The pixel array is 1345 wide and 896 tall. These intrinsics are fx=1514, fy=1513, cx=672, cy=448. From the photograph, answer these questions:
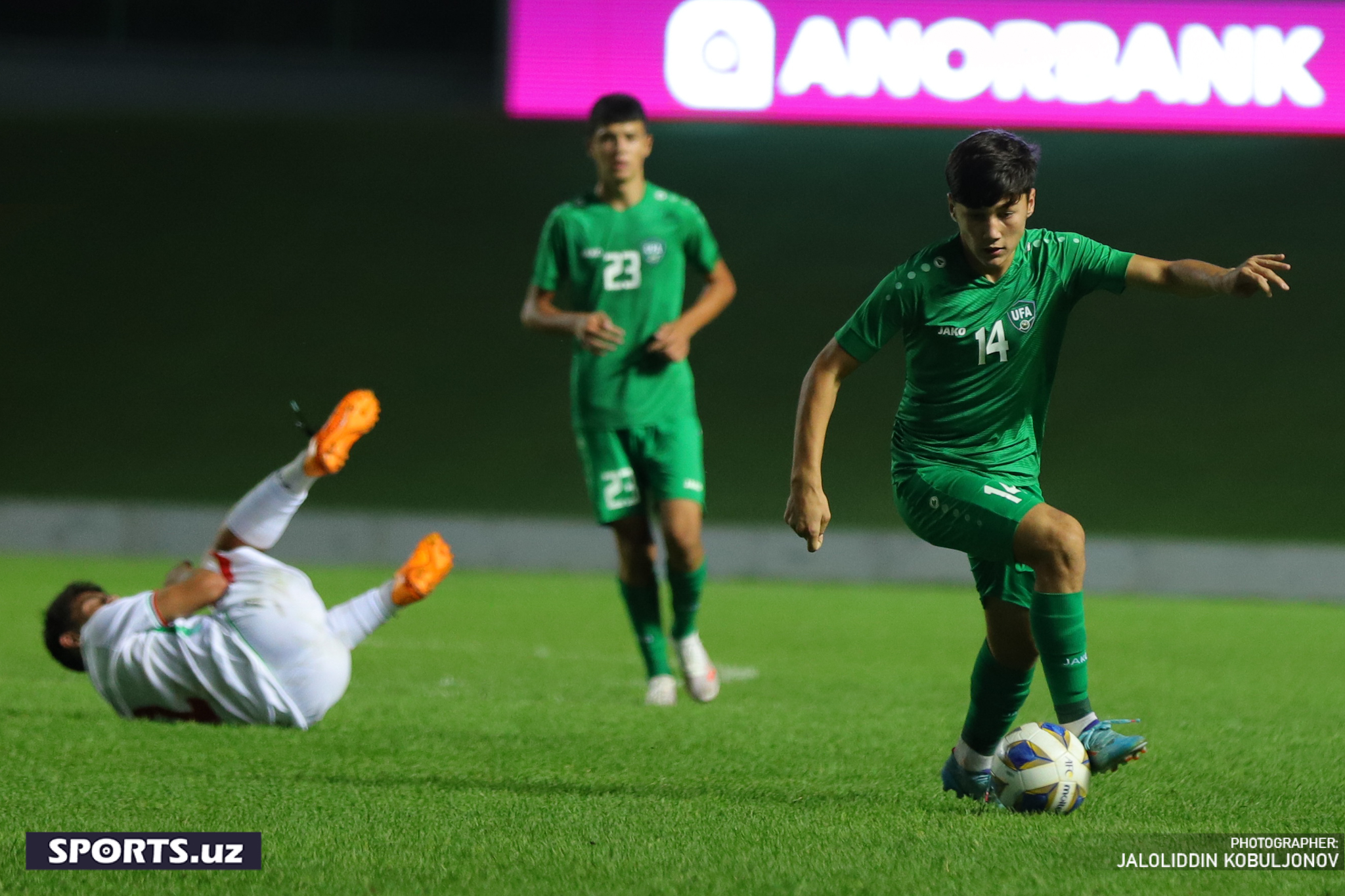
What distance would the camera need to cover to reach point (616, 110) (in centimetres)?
561

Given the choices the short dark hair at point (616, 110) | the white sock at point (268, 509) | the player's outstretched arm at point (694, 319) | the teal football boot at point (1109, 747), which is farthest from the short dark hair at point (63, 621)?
the teal football boot at point (1109, 747)

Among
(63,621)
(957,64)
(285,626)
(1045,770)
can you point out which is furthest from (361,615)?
(957,64)

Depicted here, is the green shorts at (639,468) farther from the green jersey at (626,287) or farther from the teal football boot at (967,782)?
the teal football boot at (967,782)

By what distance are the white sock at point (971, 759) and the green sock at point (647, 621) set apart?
7.06 feet

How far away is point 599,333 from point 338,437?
3.46 feet

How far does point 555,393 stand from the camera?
14.5m

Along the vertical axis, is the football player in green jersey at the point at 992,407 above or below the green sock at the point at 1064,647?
above

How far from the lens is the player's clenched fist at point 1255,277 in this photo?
10.3 feet

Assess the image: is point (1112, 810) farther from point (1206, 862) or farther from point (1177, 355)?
point (1177, 355)

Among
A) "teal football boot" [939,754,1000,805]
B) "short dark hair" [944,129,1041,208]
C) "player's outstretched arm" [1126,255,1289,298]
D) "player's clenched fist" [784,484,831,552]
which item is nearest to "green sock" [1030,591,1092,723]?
"teal football boot" [939,754,1000,805]

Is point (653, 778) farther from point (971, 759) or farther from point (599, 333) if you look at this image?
point (599, 333)

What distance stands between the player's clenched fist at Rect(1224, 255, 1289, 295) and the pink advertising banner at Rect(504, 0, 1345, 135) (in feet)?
33.9

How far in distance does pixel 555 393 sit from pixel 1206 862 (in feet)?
39.2

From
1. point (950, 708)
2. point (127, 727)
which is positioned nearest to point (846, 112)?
point (950, 708)
